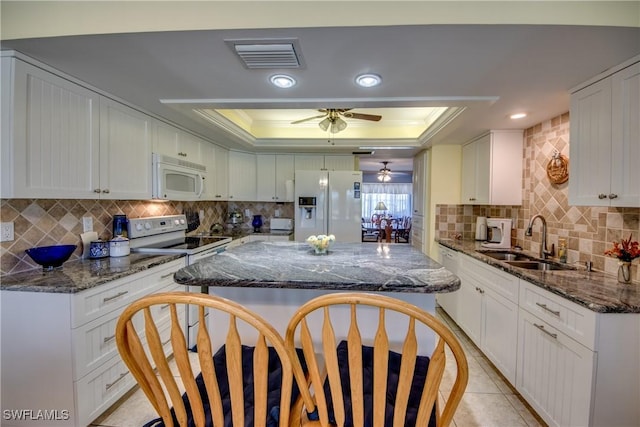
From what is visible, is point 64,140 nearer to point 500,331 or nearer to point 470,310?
point 500,331

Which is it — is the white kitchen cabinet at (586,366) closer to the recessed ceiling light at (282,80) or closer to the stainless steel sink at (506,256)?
the stainless steel sink at (506,256)

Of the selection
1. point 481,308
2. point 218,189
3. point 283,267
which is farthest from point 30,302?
point 481,308

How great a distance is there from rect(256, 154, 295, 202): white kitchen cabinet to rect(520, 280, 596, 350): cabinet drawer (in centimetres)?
323

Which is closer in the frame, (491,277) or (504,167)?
(491,277)

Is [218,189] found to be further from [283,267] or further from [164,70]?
[283,267]

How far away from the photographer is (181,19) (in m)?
1.30

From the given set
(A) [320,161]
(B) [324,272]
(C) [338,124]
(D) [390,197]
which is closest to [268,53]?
(B) [324,272]

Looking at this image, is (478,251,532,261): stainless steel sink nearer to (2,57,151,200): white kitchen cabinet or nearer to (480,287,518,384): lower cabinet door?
(480,287,518,384): lower cabinet door

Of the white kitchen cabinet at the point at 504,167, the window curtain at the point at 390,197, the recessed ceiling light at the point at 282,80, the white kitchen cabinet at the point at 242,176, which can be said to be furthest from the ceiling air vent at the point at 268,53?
the window curtain at the point at 390,197

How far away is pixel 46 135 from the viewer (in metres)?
1.70

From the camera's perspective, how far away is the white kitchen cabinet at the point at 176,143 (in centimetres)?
269

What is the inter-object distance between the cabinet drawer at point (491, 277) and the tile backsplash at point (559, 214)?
0.61 metres

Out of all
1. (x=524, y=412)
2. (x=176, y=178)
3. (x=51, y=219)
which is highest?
(x=176, y=178)

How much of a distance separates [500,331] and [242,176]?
11.9 ft
